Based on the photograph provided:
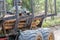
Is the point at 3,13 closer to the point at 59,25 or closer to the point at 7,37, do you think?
the point at 7,37

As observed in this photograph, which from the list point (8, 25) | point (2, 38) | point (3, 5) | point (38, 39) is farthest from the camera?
point (38, 39)

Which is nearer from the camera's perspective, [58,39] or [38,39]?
[38,39]

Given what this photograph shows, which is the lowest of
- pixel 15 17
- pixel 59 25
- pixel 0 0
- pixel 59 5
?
pixel 59 25

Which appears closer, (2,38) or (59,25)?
(2,38)

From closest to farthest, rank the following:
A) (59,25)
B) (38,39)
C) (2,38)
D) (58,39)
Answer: (2,38) < (38,39) < (58,39) < (59,25)

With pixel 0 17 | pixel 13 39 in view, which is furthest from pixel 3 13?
pixel 13 39

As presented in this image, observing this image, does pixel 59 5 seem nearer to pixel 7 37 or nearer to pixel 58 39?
pixel 58 39

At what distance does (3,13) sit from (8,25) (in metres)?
1.13

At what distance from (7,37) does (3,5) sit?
1095mm

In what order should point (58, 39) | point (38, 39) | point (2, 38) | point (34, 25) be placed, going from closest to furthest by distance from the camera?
point (2, 38)
point (38, 39)
point (34, 25)
point (58, 39)

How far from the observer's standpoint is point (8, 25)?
6.41m

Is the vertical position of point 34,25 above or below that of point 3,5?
below

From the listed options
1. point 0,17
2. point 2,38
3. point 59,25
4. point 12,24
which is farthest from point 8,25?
point 59,25

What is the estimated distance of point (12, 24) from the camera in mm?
6391
